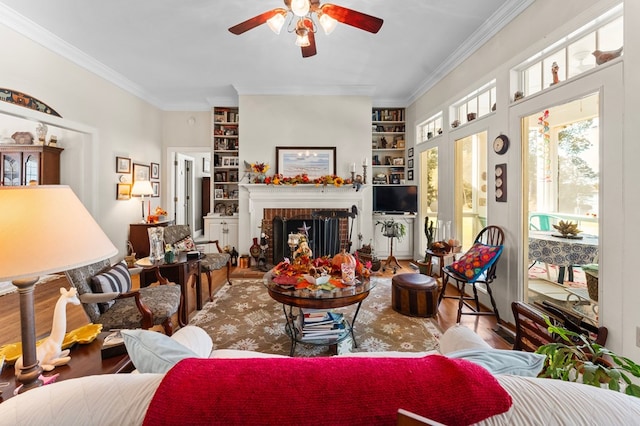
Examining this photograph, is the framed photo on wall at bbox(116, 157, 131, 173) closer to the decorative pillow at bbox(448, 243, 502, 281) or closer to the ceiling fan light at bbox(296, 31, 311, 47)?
the ceiling fan light at bbox(296, 31, 311, 47)

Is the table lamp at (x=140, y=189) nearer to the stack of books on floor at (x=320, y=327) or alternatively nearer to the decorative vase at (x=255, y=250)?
the decorative vase at (x=255, y=250)

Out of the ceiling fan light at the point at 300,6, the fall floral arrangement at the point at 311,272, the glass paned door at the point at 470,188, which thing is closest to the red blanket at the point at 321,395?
the fall floral arrangement at the point at 311,272

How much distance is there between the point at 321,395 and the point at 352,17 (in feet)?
7.39

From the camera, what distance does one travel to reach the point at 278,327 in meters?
2.60

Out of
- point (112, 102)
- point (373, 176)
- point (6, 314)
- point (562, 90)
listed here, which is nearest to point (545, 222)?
point (562, 90)

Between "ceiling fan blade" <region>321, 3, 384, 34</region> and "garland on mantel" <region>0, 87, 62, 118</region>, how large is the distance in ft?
10.9

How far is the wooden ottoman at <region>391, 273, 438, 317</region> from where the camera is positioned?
281cm

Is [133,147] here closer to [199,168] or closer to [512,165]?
[199,168]

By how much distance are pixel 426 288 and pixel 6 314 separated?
4.35 metres

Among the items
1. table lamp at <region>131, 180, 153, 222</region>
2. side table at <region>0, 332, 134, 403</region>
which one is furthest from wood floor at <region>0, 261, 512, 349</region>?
table lamp at <region>131, 180, 153, 222</region>

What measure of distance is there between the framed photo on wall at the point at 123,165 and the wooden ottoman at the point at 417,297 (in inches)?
178

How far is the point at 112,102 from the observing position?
424cm

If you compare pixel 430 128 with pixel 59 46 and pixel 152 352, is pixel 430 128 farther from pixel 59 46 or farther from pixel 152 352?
pixel 59 46

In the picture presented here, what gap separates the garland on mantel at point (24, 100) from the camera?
2.81 m
